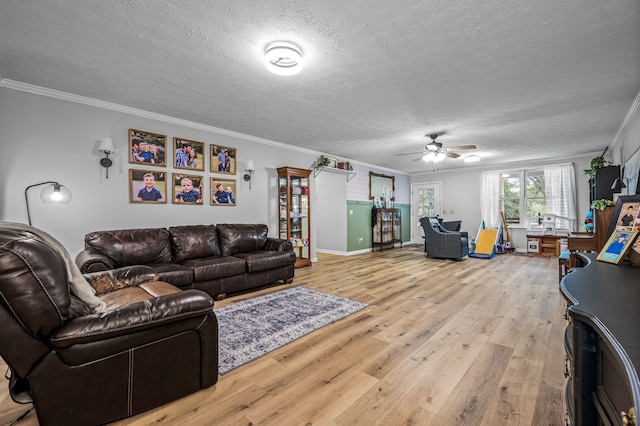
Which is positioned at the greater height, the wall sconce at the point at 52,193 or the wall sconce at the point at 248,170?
the wall sconce at the point at 248,170

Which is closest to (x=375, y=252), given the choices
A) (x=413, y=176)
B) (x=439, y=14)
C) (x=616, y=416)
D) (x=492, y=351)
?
(x=413, y=176)

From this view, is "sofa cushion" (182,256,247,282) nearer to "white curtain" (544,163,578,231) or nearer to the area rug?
the area rug

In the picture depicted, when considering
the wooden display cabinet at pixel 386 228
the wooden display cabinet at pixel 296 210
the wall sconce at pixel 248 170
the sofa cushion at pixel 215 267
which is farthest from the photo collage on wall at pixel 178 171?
the wooden display cabinet at pixel 386 228

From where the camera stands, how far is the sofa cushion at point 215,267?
338cm

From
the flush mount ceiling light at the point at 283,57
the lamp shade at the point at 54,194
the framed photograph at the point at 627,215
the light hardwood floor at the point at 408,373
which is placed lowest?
the light hardwood floor at the point at 408,373

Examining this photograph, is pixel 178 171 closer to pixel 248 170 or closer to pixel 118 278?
pixel 248 170

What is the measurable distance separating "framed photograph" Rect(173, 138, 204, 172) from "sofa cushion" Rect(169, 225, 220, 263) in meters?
0.99

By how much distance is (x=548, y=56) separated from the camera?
248 cm

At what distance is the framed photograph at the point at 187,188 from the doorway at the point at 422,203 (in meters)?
7.09

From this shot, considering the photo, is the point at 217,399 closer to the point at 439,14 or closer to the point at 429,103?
the point at 439,14

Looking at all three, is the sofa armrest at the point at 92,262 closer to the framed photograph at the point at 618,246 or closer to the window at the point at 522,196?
the framed photograph at the point at 618,246

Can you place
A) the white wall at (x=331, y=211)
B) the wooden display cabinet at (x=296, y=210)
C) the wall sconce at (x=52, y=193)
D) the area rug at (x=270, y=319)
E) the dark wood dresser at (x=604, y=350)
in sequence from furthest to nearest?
the white wall at (x=331, y=211), the wooden display cabinet at (x=296, y=210), the wall sconce at (x=52, y=193), the area rug at (x=270, y=319), the dark wood dresser at (x=604, y=350)

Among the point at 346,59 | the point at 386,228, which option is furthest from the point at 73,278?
the point at 386,228

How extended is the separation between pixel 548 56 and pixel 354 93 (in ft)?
6.01
